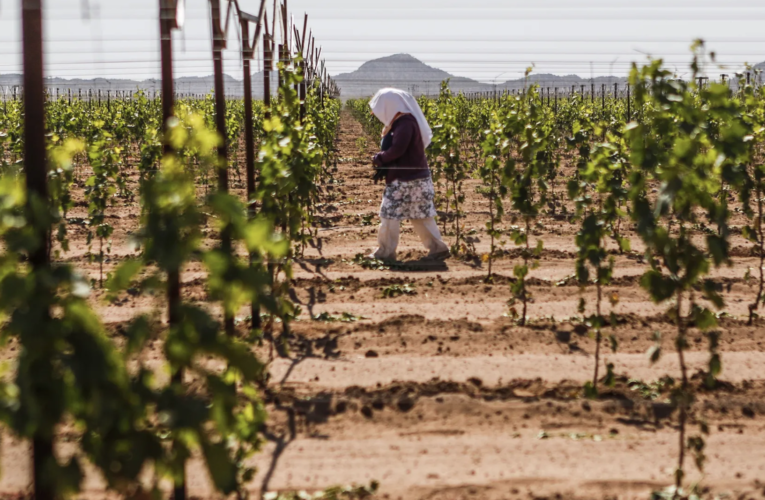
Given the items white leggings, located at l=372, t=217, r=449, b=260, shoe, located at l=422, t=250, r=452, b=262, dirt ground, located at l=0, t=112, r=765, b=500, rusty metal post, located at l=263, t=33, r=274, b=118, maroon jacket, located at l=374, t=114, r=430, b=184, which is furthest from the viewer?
shoe, located at l=422, t=250, r=452, b=262

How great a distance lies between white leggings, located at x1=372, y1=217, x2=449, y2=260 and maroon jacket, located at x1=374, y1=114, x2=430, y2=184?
399 millimetres

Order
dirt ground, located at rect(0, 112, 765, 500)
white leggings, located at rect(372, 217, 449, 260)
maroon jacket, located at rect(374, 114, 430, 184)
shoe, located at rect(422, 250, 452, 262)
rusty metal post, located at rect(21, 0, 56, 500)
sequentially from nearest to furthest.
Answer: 1. rusty metal post, located at rect(21, 0, 56, 500)
2. dirt ground, located at rect(0, 112, 765, 500)
3. maroon jacket, located at rect(374, 114, 430, 184)
4. white leggings, located at rect(372, 217, 449, 260)
5. shoe, located at rect(422, 250, 452, 262)

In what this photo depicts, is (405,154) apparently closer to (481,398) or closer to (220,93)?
(220,93)

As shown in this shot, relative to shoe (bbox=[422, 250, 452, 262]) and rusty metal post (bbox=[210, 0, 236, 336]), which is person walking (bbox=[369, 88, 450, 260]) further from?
rusty metal post (bbox=[210, 0, 236, 336])

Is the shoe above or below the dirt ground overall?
above

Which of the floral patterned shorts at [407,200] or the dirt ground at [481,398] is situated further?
the floral patterned shorts at [407,200]

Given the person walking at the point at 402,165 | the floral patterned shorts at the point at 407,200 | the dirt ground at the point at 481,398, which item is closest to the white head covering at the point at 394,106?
the person walking at the point at 402,165

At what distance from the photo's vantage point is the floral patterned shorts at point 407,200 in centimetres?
762

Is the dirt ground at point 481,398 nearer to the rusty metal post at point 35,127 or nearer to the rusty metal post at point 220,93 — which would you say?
the rusty metal post at point 35,127

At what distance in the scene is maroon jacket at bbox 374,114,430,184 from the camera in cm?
754

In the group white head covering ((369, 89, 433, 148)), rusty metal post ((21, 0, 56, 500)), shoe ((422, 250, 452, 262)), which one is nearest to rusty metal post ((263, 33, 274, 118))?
white head covering ((369, 89, 433, 148))

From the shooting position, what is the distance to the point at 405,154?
25.3 feet

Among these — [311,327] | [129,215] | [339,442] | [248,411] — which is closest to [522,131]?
[311,327]

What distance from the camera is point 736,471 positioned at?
3607mm
